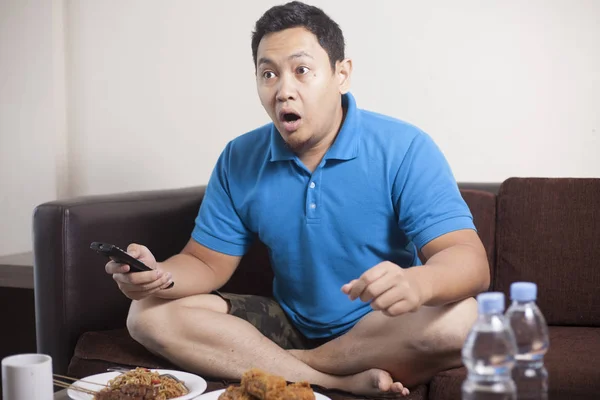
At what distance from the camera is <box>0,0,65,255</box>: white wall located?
302 cm

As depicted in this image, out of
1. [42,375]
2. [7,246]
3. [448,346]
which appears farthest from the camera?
[7,246]

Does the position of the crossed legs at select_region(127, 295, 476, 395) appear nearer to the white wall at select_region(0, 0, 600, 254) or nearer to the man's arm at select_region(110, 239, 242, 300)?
the man's arm at select_region(110, 239, 242, 300)

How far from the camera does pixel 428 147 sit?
6.11ft

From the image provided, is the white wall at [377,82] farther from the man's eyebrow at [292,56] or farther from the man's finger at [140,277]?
the man's finger at [140,277]

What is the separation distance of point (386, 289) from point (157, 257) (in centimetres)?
100

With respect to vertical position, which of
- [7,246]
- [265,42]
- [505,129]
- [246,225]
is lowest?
[7,246]

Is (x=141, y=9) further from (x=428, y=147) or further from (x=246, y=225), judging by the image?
(x=428, y=147)

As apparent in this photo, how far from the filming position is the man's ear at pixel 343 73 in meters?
1.93

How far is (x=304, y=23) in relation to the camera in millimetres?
1860

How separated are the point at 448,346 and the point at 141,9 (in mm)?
1842

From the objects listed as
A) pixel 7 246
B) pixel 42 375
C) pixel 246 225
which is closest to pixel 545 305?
pixel 246 225

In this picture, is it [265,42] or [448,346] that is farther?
[265,42]

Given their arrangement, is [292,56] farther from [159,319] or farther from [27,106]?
[27,106]

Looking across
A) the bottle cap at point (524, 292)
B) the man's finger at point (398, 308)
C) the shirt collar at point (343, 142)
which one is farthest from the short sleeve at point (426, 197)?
the bottle cap at point (524, 292)
